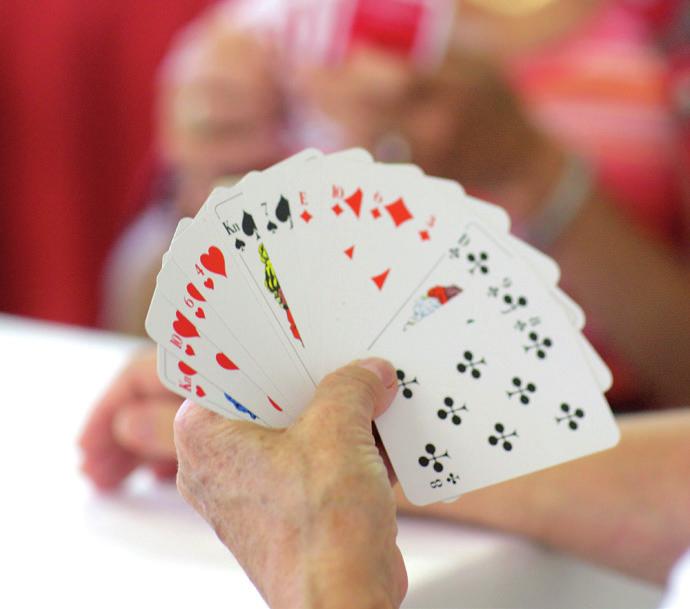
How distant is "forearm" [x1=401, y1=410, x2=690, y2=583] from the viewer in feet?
3.08

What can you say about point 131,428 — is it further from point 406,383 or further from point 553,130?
point 553,130

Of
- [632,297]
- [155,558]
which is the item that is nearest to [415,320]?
[155,558]

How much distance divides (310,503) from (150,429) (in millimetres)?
514

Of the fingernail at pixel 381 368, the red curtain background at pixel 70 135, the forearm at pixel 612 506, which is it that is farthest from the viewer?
the red curtain background at pixel 70 135

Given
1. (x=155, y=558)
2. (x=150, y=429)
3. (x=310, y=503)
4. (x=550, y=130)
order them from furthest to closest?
(x=550, y=130), (x=150, y=429), (x=155, y=558), (x=310, y=503)

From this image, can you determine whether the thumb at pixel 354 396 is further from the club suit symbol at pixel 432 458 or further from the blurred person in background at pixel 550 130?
the blurred person in background at pixel 550 130

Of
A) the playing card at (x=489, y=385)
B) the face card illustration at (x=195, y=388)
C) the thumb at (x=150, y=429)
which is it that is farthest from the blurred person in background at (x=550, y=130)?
the face card illustration at (x=195, y=388)

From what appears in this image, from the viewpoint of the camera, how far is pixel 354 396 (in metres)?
0.59

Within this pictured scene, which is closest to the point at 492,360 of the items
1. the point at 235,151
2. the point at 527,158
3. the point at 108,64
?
the point at 527,158

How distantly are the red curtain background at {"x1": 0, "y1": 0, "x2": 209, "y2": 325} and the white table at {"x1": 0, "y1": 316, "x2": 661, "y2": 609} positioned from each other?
2032 mm

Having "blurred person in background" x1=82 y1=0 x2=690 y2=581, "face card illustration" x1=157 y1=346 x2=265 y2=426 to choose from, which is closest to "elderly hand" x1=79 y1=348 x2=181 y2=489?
"face card illustration" x1=157 y1=346 x2=265 y2=426

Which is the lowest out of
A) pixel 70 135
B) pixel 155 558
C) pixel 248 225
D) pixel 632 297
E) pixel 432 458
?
pixel 70 135

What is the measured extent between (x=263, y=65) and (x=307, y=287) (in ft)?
5.62

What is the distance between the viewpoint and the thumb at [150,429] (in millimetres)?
1013
